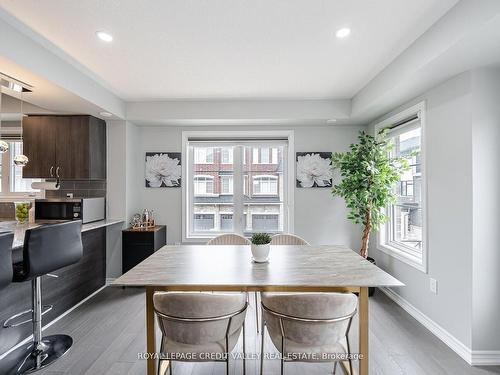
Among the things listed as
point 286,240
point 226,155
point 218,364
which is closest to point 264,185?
point 226,155

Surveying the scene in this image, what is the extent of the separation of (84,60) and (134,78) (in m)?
0.51

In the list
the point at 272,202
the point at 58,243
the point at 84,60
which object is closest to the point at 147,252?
the point at 58,243

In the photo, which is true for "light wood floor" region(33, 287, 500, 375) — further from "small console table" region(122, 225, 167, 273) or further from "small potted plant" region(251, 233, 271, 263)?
"small potted plant" region(251, 233, 271, 263)

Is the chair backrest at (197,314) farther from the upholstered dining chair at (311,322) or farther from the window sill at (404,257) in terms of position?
the window sill at (404,257)

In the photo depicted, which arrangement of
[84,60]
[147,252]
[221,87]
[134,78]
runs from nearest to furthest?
1. [84,60]
2. [134,78]
3. [221,87]
4. [147,252]

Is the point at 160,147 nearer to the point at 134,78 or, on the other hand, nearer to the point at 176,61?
the point at 134,78

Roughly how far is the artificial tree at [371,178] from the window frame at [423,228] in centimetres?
27

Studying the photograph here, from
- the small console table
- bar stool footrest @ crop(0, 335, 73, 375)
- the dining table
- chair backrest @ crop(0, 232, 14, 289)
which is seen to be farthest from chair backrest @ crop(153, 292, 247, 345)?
the small console table

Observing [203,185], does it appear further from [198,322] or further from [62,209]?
[198,322]

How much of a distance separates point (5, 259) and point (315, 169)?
3544 mm

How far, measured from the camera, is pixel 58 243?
2.15 metres

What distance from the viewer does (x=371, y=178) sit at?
3146 mm

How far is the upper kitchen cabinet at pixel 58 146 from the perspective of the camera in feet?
11.1

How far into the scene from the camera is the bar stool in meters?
1.96
